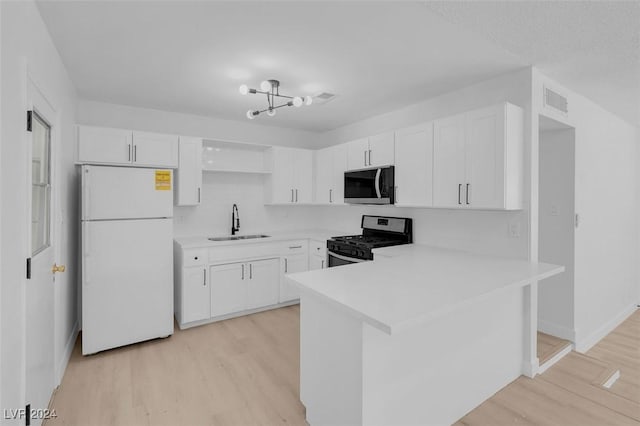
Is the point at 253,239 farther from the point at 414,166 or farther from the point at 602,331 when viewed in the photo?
the point at 602,331

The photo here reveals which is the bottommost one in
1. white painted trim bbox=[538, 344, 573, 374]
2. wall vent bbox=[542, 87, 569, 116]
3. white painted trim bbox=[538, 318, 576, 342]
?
white painted trim bbox=[538, 344, 573, 374]

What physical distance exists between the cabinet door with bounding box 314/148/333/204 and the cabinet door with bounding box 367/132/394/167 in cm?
80

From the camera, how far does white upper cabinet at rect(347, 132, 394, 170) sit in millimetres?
3393

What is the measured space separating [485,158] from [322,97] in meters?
1.64

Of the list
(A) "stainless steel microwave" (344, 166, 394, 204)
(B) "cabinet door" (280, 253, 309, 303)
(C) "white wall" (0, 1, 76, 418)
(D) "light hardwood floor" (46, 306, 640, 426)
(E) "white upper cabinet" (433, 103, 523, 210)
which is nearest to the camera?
(C) "white wall" (0, 1, 76, 418)

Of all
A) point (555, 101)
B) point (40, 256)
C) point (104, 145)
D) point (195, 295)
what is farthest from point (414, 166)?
point (104, 145)

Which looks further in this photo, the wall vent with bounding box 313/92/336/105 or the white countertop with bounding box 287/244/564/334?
the wall vent with bounding box 313/92/336/105

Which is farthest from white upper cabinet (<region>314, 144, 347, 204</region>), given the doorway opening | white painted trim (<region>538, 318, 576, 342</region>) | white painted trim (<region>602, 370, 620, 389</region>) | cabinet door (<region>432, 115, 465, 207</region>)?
white painted trim (<region>602, 370, 620, 389</region>)

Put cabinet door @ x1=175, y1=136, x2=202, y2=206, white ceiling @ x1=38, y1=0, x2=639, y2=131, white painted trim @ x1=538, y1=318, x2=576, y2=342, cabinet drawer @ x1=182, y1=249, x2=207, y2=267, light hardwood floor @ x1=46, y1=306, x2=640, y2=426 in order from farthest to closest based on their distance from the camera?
cabinet door @ x1=175, y1=136, x2=202, y2=206 < cabinet drawer @ x1=182, y1=249, x2=207, y2=267 < white painted trim @ x1=538, y1=318, x2=576, y2=342 < light hardwood floor @ x1=46, y1=306, x2=640, y2=426 < white ceiling @ x1=38, y1=0, x2=639, y2=131

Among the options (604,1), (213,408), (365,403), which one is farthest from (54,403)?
(604,1)

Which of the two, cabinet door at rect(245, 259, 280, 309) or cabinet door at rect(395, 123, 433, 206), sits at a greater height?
cabinet door at rect(395, 123, 433, 206)

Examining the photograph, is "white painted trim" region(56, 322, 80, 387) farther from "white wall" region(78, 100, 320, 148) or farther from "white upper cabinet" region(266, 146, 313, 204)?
"white upper cabinet" region(266, 146, 313, 204)

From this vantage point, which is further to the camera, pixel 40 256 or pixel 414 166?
pixel 414 166

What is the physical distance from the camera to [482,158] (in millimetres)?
2555
